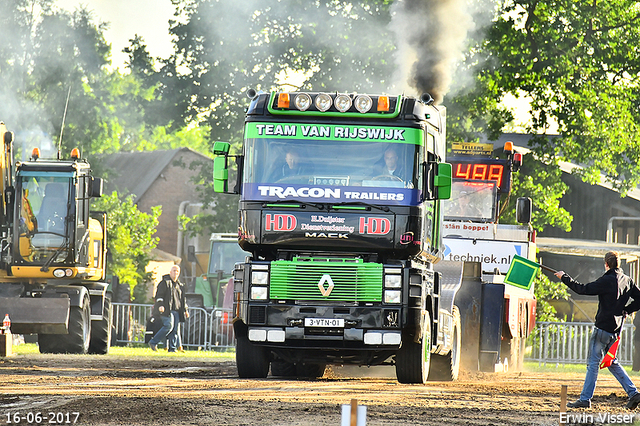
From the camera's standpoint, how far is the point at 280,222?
12.7 m

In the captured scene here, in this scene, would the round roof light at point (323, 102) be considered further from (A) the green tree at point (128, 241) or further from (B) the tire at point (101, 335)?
(A) the green tree at point (128, 241)

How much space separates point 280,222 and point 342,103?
1.66 meters

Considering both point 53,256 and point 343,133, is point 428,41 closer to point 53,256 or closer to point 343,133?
point 53,256

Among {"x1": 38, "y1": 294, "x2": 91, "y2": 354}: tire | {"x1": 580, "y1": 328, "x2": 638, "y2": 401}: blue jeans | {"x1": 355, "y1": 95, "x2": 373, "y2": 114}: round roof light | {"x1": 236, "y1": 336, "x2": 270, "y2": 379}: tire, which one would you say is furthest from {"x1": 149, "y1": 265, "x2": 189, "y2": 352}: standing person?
{"x1": 580, "y1": 328, "x2": 638, "y2": 401}: blue jeans

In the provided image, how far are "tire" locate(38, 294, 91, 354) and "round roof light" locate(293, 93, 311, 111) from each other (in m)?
8.86

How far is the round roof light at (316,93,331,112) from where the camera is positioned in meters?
12.9

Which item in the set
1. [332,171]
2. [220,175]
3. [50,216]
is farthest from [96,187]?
[332,171]

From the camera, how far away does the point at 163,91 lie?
129ft

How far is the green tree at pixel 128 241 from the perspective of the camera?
39.3m

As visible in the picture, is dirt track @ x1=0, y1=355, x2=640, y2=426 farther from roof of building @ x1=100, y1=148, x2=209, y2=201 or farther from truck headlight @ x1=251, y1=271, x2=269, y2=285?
roof of building @ x1=100, y1=148, x2=209, y2=201

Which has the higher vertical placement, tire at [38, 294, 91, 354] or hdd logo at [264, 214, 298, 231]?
hdd logo at [264, 214, 298, 231]

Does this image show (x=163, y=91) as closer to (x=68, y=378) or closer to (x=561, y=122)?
(x=561, y=122)

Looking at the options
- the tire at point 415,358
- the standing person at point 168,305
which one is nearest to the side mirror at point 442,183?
the tire at point 415,358

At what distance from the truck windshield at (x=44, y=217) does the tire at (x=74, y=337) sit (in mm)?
1077
